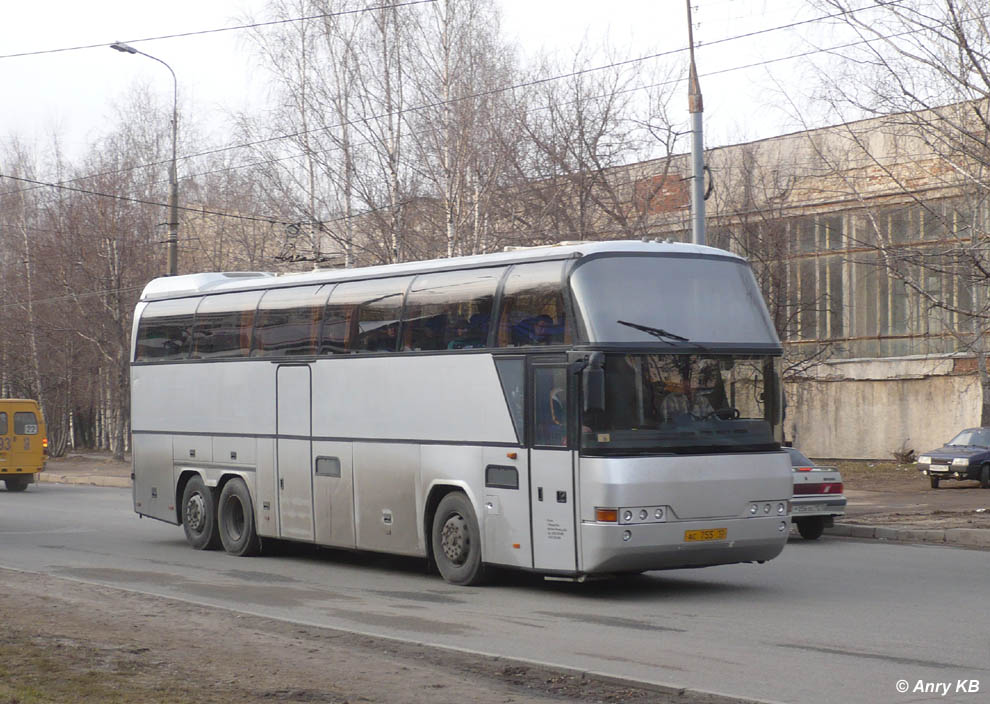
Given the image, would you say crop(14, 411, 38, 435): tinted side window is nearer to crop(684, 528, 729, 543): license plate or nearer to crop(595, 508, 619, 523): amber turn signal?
crop(595, 508, 619, 523): amber turn signal

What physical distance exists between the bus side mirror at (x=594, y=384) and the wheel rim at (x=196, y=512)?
7.99m

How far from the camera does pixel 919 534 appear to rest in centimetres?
1934

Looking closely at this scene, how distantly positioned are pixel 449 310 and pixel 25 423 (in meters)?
24.4

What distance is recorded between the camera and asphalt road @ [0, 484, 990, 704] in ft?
29.4

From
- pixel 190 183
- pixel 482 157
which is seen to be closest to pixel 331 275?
pixel 482 157

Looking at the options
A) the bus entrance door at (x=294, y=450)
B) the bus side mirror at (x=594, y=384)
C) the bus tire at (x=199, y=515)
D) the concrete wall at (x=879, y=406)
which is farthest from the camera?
the concrete wall at (x=879, y=406)

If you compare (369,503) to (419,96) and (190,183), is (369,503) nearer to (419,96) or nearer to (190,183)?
(419,96)

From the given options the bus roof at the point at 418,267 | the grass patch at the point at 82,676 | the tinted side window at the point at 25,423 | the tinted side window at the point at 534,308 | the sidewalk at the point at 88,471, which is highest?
the bus roof at the point at 418,267

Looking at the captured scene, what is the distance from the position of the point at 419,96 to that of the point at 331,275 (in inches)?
797

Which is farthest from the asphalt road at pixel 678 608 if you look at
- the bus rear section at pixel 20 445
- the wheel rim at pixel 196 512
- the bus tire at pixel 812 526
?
the bus rear section at pixel 20 445

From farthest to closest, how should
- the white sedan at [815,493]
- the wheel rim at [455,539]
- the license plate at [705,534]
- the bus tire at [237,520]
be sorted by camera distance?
1. the white sedan at [815,493]
2. the bus tire at [237,520]
3. the wheel rim at [455,539]
4. the license plate at [705,534]

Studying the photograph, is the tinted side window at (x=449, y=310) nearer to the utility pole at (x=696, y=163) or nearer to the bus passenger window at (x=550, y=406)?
the bus passenger window at (x=550, y=406)

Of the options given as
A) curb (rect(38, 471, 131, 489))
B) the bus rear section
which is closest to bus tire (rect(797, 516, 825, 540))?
curb (rect(38, 471, 131, 489))

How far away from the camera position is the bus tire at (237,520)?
57.7ft
